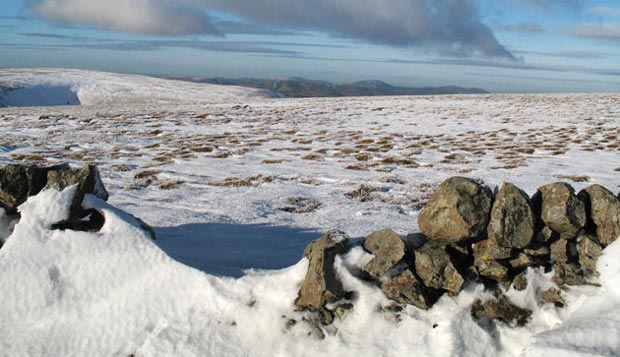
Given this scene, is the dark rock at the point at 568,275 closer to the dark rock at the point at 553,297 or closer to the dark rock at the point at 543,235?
the dark rock at the point at 553,297

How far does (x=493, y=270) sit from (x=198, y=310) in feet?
12.3

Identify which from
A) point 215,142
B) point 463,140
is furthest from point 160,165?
point 463,140

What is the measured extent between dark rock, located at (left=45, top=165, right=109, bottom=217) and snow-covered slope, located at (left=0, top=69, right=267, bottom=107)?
3430 inches

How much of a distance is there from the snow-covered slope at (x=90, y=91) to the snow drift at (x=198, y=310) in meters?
88.0

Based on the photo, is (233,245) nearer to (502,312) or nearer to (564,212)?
(502,312)

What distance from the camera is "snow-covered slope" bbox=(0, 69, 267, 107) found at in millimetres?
96938

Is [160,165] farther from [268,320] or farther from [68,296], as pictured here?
[268,320]

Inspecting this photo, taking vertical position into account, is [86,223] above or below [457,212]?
below

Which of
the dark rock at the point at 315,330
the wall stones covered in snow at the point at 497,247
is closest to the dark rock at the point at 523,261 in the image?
the wall stones covered in snow at the point at 497,247

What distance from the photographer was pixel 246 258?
7.49m

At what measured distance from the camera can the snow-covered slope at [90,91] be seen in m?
96.9

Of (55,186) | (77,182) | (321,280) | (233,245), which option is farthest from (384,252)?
(55,186)

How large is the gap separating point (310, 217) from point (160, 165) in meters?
8.49

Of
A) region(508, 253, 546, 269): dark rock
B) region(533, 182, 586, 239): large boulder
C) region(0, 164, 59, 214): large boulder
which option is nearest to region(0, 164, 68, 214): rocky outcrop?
region(0, 164, 59, 214): large boulder
